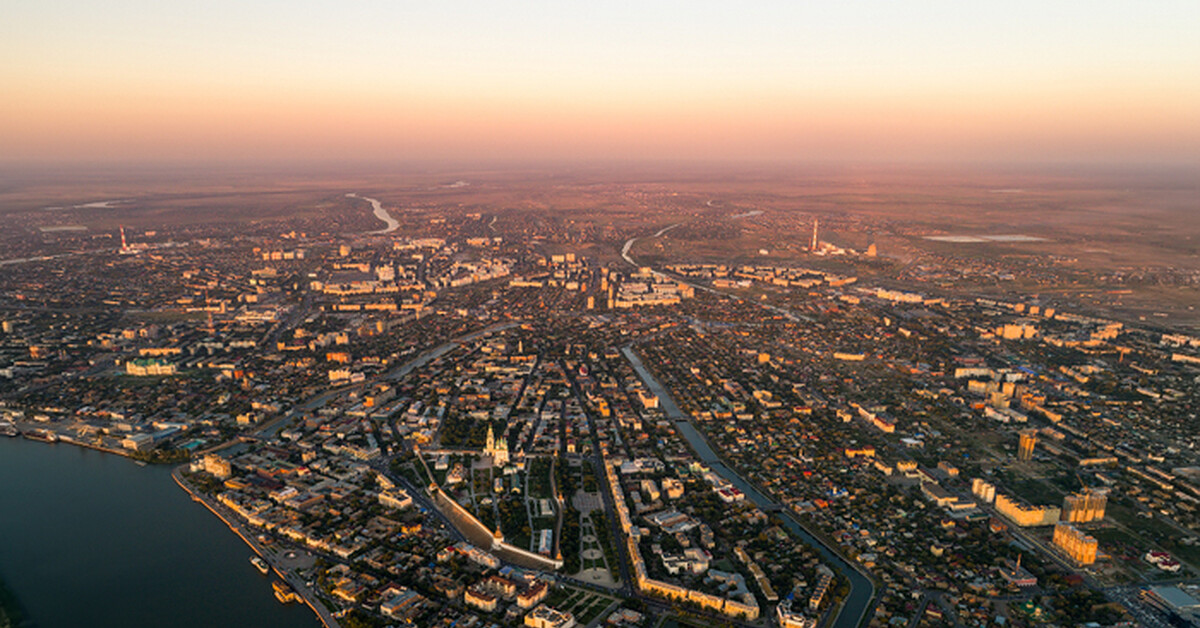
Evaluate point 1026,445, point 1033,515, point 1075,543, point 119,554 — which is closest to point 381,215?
point 119,554

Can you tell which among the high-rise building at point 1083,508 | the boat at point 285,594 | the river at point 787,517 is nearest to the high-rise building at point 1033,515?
the high-rise building at point 1083,508

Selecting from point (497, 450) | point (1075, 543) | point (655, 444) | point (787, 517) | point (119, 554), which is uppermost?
point (497, 450)

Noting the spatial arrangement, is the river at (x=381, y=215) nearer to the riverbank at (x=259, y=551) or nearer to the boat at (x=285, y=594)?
the riverbank at (x=259, y=551)

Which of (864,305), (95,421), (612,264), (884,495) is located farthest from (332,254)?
(884,495)

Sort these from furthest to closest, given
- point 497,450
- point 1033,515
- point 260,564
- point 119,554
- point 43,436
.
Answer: point 43,436 → point 497,450 → point 1033,515 → point 119,554 → point 260,564

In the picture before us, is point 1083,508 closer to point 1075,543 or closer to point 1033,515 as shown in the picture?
point 1033,515

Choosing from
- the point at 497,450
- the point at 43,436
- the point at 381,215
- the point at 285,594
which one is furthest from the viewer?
the point at 381,215

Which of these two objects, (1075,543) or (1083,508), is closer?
(1075,543)

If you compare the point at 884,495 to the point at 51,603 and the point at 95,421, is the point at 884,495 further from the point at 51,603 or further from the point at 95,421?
the point at 95,421
